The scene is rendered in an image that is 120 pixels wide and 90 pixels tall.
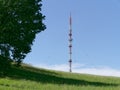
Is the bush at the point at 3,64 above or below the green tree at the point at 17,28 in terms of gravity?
below

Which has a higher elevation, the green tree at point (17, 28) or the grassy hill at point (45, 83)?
the green tree at point (17, 28)

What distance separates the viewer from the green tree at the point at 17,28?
205 ft

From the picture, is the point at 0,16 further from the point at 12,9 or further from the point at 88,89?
the point at 88,89

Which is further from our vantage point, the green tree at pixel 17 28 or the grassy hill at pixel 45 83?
the green tree at pixel 17 28

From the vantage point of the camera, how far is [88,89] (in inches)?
1588

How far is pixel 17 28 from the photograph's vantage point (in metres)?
62.8

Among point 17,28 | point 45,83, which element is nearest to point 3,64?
point 17,28

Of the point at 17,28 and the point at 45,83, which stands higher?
Answer: the point at 17,28

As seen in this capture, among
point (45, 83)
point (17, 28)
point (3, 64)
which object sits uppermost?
point (17, 28)

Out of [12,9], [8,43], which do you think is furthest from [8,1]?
[8,43]

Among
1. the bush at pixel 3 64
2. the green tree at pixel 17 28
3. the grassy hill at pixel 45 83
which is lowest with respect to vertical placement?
the grassy hill at pixel 45 83

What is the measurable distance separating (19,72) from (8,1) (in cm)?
1083

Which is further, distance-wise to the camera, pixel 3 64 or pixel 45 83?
pixel 3 64

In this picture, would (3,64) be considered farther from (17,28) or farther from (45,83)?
(45,83)
